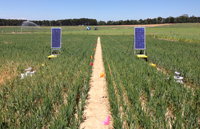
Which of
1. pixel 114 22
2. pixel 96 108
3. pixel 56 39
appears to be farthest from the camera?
pixel 114 22

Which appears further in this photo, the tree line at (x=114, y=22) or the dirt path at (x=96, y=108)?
the tree line at (x=114, y=22)

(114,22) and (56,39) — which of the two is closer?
(56,39)

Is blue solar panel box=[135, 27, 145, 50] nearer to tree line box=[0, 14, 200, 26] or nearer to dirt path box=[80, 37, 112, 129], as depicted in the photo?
dirt path box=[80, 37, 112, 129]

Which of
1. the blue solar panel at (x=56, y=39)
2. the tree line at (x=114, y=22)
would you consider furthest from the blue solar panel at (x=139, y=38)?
the tree line at (x=114, y=22)

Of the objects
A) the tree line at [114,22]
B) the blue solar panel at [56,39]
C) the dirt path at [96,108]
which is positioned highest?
the tree line at [114,22]

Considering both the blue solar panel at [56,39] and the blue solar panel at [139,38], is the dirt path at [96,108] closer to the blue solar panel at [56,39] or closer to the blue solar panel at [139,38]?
the blue solar panel at [139,38]

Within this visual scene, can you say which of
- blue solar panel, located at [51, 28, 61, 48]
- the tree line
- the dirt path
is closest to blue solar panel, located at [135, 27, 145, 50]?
blue solar panel, located at [51, 28, 61, 48]

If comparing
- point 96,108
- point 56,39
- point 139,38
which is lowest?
point 96,108

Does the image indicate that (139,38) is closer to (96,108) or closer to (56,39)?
(56,39)

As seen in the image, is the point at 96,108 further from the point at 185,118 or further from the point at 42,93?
the point at 185,118

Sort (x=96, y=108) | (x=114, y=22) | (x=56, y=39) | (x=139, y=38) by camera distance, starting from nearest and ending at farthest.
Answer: (x=96, y=108), (x=139, y=38), (x=56, y=39), (x=114, y=22)

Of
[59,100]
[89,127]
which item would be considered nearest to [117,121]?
[89,127]

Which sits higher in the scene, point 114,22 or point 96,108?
point 114,22

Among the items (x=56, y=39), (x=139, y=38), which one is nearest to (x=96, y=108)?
→ (x=139, y=38)
